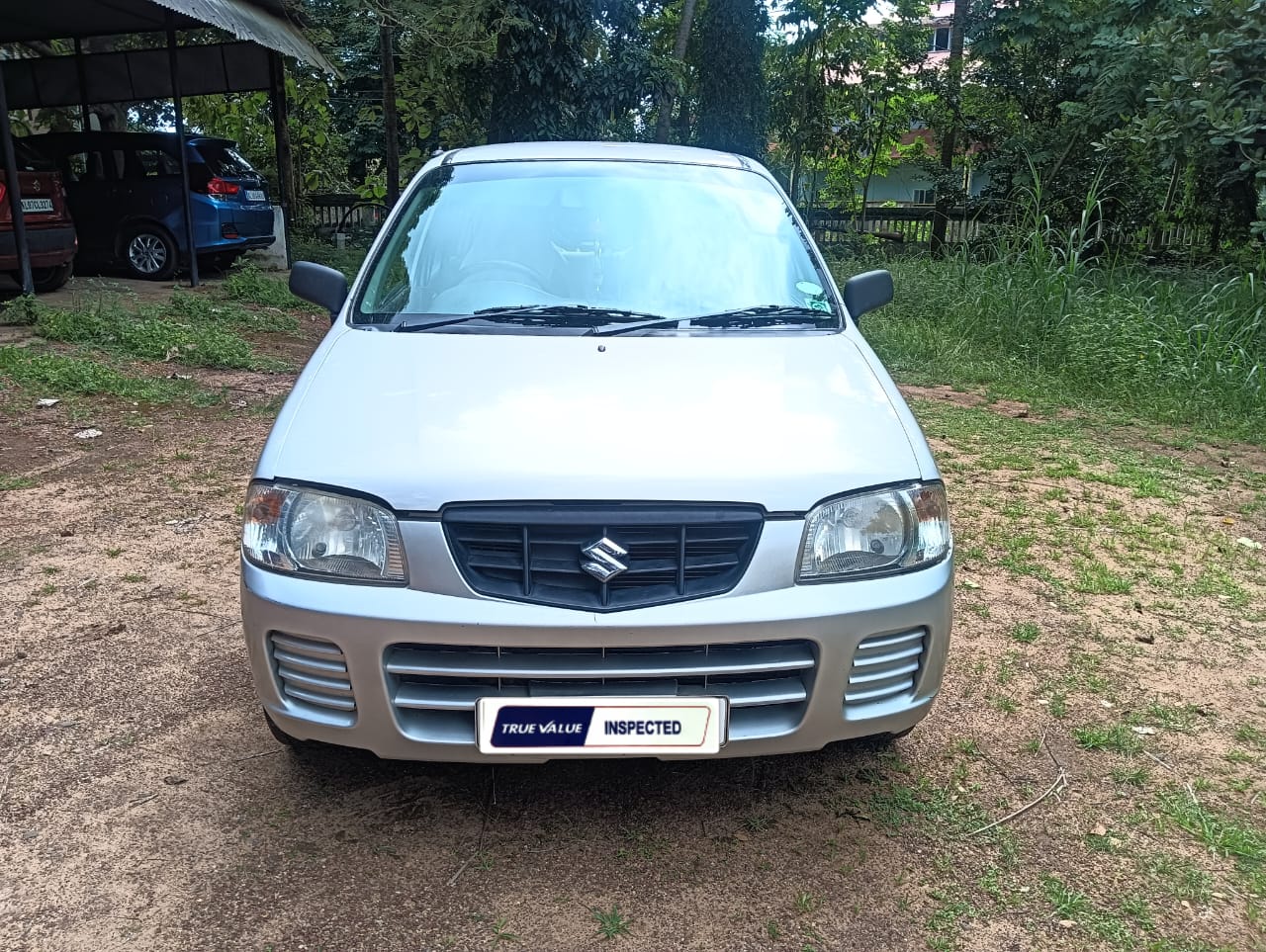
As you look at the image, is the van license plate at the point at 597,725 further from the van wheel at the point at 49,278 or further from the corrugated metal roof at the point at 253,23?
the van wheel at the point at 49,278

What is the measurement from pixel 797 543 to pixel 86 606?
9.26ft

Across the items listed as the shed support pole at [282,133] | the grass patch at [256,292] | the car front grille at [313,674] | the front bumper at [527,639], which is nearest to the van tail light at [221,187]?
the grass patch at [256,292]

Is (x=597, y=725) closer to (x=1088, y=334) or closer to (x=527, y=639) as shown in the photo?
(x=527, y=639)

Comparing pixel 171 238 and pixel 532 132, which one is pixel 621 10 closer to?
pixel 532 132

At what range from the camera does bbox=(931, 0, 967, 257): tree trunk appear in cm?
1778

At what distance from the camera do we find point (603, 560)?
210 cm

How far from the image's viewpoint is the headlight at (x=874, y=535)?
2.21 m

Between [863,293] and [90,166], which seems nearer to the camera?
[863,293]

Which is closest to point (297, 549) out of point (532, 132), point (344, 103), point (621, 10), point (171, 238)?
point (171, 238)

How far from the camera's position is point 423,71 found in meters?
14.8

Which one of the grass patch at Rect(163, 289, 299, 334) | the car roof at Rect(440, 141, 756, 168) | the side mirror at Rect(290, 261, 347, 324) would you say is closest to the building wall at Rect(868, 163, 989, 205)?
the grass patch at Rect(163, 289, 299, 334)

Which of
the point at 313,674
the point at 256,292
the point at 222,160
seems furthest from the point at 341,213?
the point at 313,674

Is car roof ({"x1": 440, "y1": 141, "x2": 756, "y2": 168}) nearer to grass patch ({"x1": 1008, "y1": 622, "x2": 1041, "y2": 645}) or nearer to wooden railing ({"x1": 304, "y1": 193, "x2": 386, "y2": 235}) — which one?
grass patch ({"x1": 1008, "y1": 622, "x2": 1041, "y2": 645})

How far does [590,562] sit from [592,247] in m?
1.46
